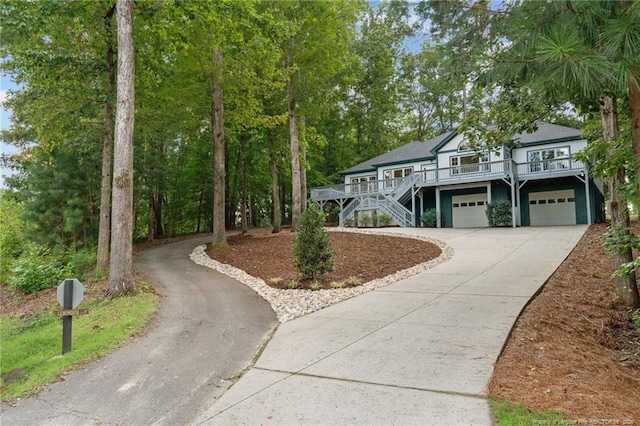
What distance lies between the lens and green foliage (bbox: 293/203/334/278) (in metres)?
8.41

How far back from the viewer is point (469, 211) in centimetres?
2192

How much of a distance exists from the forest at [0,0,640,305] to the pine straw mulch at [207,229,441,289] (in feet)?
7.24

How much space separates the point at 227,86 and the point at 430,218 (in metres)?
12.8

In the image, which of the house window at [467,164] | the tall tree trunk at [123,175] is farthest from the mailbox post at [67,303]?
the house window at [467,164]

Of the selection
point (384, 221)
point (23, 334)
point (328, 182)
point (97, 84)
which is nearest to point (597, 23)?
point (23, 334)

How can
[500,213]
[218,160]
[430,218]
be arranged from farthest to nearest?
Result: [430,218]
[500,213]
[218,160]

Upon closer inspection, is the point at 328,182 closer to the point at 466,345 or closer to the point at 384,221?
the point at 384,221

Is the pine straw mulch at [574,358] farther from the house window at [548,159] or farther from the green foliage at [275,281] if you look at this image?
the house window at [548,159]

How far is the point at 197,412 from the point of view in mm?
3291

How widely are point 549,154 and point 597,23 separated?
749 inches

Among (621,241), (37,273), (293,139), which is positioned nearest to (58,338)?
(37,273)

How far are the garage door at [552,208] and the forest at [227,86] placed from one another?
4910mm

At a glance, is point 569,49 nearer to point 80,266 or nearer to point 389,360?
point 389,360

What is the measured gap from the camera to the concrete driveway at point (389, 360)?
309cm
